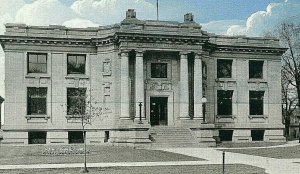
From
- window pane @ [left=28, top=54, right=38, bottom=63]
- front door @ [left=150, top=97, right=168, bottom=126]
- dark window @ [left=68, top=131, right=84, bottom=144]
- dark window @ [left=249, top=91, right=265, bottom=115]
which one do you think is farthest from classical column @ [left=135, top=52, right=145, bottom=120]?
dark window @ [left=249, top=91, right=265, bottom=115]

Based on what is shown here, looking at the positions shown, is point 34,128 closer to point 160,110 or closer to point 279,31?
point 160,110

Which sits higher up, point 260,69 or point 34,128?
point 260,69

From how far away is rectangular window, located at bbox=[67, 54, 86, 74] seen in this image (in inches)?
1652

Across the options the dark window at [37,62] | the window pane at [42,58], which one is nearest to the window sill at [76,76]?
the dark window at [37,62]

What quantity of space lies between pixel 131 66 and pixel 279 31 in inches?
706

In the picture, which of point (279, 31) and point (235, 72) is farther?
point (279, 31)

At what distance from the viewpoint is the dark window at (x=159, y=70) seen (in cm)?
4141

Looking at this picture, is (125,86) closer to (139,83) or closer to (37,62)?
(139,83)

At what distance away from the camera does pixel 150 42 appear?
3975cm

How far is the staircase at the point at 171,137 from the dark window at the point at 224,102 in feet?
22.6

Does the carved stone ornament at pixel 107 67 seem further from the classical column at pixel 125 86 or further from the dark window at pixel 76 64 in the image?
the classical column at pixel 125 86

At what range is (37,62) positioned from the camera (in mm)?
41219

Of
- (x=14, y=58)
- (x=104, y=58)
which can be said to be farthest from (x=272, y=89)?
(x=14, y=58)

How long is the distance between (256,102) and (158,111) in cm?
1049
